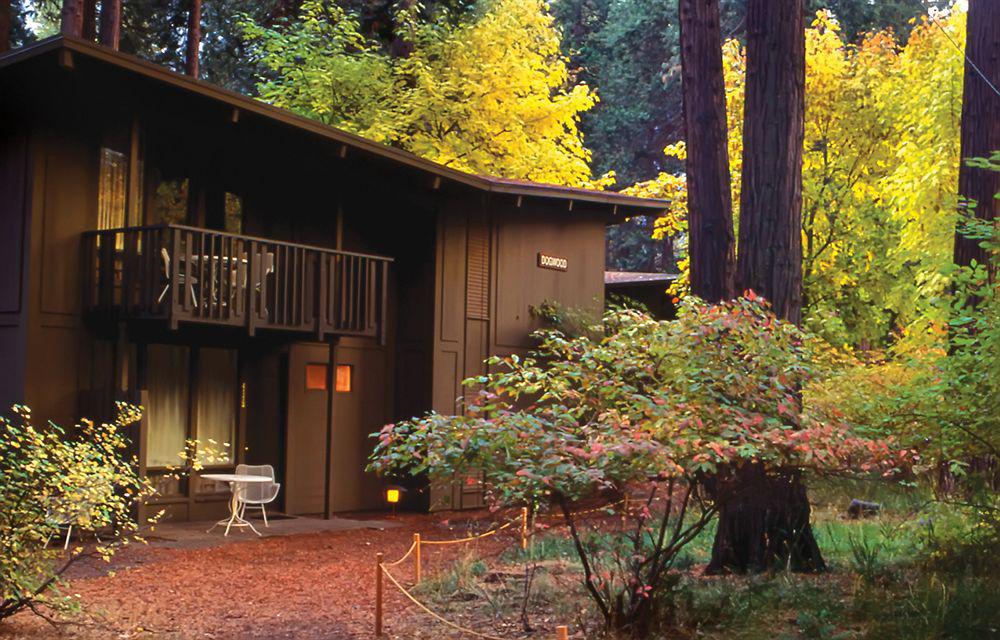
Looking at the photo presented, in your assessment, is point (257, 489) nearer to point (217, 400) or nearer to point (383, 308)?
point (217, 400)

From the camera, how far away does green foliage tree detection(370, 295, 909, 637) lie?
26.3 feet

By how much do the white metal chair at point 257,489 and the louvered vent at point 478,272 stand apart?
5.29 m

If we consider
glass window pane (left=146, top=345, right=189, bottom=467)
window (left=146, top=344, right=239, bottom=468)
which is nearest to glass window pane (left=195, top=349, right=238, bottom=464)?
window (left=146, top=344, right=239, bottom=468)

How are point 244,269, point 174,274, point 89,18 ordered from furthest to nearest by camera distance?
point 89,18 < point 244,269 < point 174,274

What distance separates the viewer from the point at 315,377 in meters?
18.8

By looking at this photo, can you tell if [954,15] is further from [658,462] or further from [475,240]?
[658,462]

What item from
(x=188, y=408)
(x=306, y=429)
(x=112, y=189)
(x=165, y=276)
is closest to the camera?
(x=165, y=276)

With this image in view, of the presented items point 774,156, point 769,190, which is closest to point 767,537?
point 769,190

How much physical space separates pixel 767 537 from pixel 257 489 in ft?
24.9

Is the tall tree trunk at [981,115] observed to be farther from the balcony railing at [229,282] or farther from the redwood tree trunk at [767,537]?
the balcony railing at [229,282]

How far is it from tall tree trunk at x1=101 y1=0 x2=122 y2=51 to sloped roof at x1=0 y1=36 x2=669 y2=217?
25.8 feet

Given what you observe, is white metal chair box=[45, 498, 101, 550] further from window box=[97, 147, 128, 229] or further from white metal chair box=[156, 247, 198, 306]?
window box=[97, 147, 128, 229]

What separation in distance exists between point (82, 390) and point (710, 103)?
834 cm

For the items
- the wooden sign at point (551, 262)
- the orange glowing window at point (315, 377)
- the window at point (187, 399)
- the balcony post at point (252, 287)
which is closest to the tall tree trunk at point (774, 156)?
the balcony post at point (252, 287)
